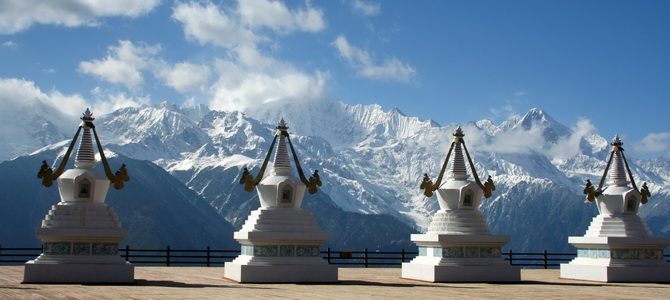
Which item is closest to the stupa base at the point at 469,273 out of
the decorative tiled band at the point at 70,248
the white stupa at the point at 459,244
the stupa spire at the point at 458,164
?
the white stupa at the point at 459,244

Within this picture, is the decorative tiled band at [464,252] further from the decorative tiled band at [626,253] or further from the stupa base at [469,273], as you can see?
the decorative tiled band at [626,253]

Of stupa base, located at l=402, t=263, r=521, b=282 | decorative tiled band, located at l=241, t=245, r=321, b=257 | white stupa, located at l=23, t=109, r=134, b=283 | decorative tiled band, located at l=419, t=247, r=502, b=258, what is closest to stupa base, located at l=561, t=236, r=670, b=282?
stupa base, located at l=402, t=263, r=521, b=282

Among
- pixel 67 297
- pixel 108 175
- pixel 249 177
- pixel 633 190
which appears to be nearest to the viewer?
pixel 67 297

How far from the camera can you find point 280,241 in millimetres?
35156

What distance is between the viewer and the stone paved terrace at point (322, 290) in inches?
1048

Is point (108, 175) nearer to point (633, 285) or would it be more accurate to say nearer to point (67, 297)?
point (67, 297)

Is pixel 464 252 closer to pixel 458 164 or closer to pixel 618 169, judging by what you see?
pixel 458 164

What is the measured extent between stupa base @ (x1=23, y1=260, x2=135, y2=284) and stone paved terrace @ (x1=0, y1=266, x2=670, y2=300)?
2.43 ft

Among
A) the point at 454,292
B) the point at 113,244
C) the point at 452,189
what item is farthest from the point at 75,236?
the point at 452,189

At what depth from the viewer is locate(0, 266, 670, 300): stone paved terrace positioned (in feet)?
87.4

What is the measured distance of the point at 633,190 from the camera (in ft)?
136

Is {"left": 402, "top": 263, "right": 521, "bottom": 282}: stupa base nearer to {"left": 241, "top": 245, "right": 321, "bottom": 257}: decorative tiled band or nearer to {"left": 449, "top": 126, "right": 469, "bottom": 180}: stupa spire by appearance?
{"left": 449, "top": 126, "right": 469, "bottom": 180}: stupa spire

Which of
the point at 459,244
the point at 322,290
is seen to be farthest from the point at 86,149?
the point at 459,244

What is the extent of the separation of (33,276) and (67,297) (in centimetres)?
796
